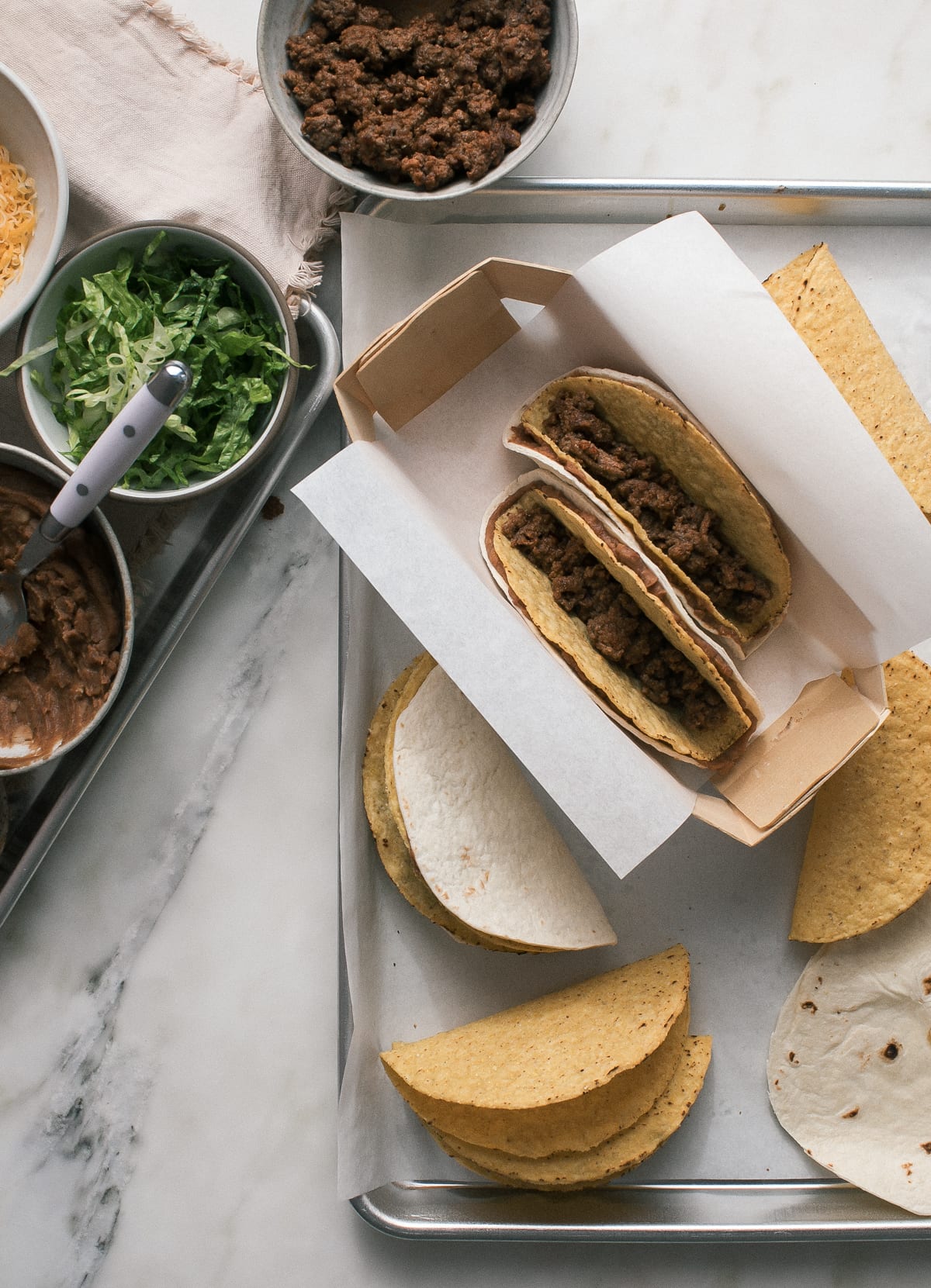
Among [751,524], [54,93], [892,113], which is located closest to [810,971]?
[751,524]

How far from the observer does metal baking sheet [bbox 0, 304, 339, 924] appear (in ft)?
6.10

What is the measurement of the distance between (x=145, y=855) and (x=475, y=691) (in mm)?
833

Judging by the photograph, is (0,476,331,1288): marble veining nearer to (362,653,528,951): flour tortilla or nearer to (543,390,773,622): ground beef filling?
(362,653,528,951): flour tortilla

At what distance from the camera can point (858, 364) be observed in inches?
65.9

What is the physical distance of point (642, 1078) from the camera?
1738 millimetres

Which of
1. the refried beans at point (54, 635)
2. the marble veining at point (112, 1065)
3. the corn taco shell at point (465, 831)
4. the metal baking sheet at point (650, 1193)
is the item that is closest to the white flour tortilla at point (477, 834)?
the corn taco shell at point (465, 831)

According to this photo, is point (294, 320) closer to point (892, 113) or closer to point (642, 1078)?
point (892, 113)

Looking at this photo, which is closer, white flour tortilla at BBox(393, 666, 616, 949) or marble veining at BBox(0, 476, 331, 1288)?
white flour tortilla at BBox(393, 666, 616, 949)

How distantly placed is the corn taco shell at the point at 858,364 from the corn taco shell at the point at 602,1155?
1096mm

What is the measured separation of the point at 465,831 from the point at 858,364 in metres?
1.05

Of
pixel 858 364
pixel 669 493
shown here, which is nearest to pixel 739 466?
pixel 669 493

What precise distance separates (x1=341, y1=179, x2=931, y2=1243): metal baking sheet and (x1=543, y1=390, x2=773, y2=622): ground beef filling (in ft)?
1.39

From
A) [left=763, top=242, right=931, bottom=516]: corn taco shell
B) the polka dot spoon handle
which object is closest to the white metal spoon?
the polka dot spoon handle

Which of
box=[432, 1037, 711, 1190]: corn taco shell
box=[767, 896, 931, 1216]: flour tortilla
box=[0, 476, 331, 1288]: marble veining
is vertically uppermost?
box=[0, 476, 331, 1288]: marble veining
